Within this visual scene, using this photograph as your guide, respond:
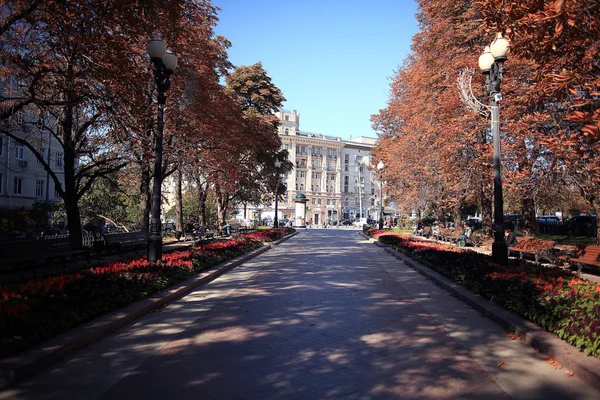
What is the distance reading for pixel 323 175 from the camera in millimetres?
98938

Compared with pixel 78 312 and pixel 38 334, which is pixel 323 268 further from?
pixel 38 334

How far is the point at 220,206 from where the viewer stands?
34344mm

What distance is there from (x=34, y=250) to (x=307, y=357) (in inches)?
366

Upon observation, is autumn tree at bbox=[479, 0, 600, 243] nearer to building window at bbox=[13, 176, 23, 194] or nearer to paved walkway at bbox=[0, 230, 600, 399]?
paved walkway at bbox=[0, 230, 600, 399]

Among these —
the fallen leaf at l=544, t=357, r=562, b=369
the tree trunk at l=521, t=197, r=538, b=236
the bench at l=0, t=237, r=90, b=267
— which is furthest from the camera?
the tree trunk at l=521, t=197, r=538, b=236

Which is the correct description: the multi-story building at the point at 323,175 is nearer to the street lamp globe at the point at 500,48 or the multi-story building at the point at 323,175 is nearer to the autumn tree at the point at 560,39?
the street lamp globe at the point at 500,48

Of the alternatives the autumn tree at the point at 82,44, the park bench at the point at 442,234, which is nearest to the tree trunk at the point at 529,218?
the park bench at the point at 442,234

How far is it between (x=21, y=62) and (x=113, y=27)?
2.05 meters

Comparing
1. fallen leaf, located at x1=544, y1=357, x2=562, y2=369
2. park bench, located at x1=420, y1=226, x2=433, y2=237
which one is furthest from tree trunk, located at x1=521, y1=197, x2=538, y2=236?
fallen leaf, located at x1=544, y1=357, x2=562, y2=369

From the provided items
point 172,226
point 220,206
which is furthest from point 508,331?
point 172,226

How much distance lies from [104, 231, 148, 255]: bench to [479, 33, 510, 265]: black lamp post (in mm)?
11719

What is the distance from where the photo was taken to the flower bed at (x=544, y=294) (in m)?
5.48

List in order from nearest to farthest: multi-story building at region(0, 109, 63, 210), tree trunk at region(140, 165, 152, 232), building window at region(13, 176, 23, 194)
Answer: tree trunk at region(140, 165, 152, 232) → multi-story building at region(0, 109, 63, 210) → building window at region(13, 176, 23, 194)

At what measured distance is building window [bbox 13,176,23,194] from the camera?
3944 centimetres
